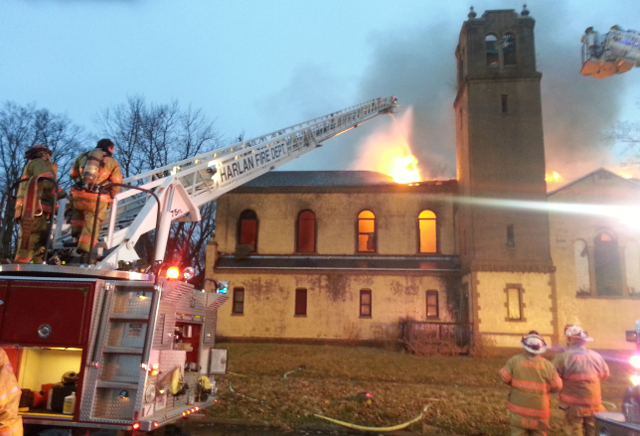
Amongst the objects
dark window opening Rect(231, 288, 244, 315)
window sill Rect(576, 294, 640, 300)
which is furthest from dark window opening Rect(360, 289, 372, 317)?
window sill Rect(576, 294, 640, 300)

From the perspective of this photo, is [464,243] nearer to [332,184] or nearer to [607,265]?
[607,265]

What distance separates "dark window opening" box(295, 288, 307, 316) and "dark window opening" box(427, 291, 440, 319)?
209 inches

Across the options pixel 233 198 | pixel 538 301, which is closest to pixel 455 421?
pixel 538 301

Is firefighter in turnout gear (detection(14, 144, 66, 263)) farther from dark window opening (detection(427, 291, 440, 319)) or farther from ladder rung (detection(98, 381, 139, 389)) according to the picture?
dark window opening (detection(427, 291, 440, 319))

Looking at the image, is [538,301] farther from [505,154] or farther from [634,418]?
[634,418]

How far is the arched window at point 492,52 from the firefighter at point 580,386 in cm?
1688

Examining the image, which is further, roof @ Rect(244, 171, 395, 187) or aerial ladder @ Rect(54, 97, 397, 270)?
roof @ Rect(244, 171, 395, 187)

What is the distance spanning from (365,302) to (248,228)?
645cm

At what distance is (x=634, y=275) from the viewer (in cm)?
1878

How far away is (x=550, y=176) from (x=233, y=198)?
23296mm

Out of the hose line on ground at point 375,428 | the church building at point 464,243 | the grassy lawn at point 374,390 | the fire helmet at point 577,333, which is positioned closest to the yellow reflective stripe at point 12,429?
the grassy lawn at point 374,390

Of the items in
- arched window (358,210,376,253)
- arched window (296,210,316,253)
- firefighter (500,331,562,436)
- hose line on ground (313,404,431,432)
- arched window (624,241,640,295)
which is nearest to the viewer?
firefighter (500,331,562,436)

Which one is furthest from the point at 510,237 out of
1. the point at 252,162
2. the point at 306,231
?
Answer: the point at 252,162

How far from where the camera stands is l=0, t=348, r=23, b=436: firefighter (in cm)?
381
